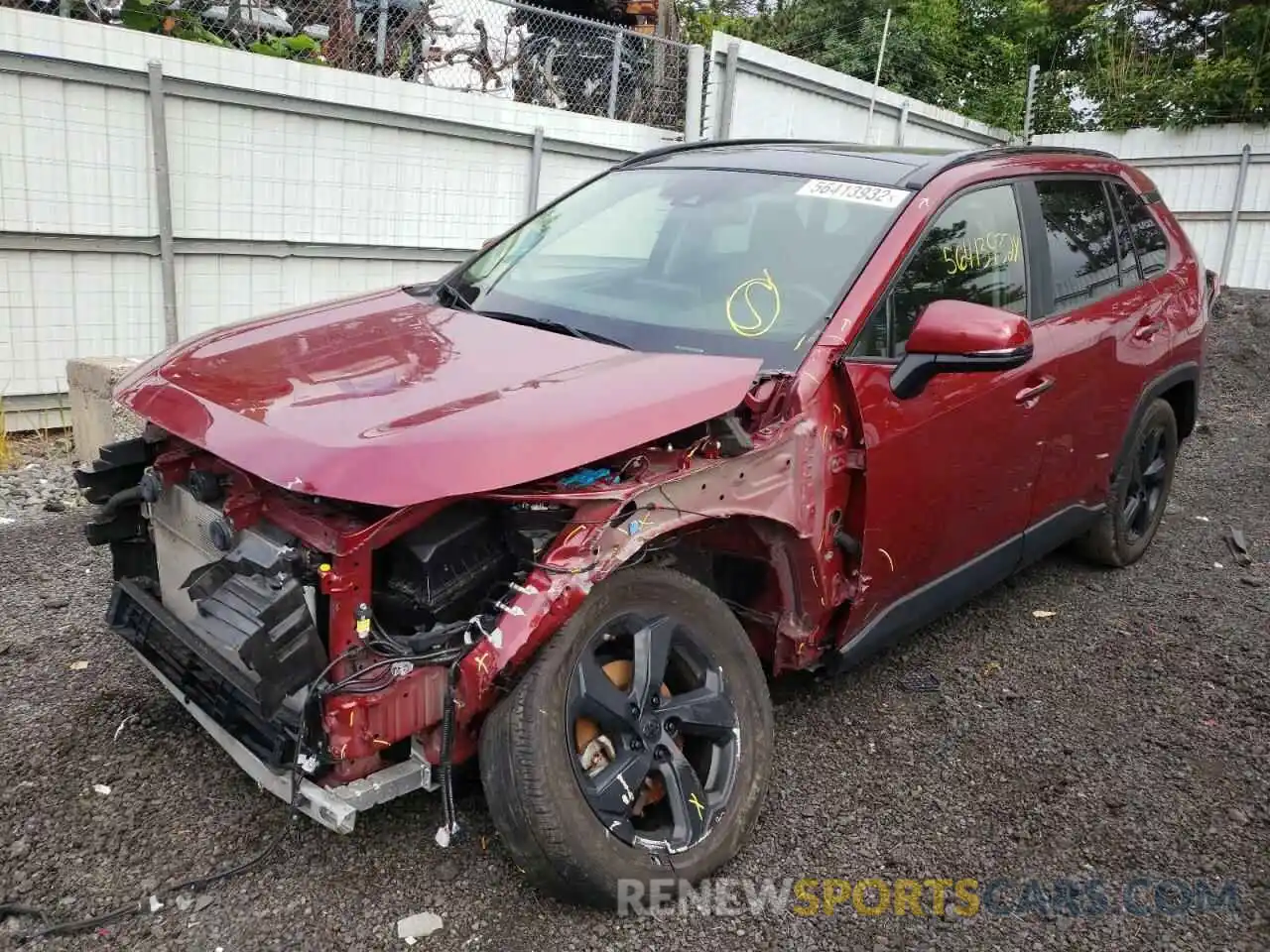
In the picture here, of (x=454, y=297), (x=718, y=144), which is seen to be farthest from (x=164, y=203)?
(x=718, y=144)

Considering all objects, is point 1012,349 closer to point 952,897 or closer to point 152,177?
point 952,897

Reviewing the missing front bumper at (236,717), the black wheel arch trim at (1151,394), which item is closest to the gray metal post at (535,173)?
the black wheel arch trim at (1151,394)

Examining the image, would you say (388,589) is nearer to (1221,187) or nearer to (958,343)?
(958,343)

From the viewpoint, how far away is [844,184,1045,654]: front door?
296cm

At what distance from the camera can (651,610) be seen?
98.9 inches

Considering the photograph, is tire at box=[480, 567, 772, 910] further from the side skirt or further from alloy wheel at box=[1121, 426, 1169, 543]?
alloy wheel at box=[1121, 426, 1169, 543]

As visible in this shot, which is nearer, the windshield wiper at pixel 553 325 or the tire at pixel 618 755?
the tire at pixel 618 755

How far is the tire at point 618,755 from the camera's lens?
2.23m

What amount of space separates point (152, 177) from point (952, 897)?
19.4 ft

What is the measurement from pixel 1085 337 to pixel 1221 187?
10.2m

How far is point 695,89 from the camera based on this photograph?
9.29 meters

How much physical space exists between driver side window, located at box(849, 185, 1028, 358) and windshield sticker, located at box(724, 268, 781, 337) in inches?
10.5

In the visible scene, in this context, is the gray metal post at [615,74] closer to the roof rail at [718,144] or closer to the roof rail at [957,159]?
the roof rail at [718,144]

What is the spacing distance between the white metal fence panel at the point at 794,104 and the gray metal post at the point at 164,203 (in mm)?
5102
